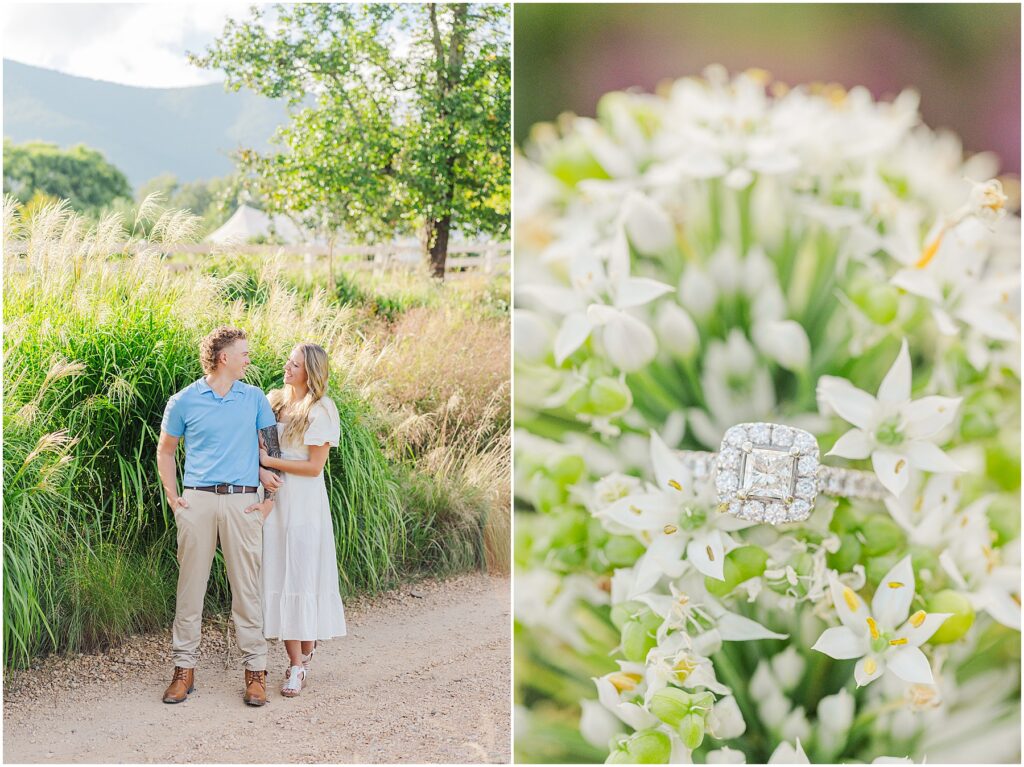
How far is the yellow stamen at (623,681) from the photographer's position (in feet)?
7.41

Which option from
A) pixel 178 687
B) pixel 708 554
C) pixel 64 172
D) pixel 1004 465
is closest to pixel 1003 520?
pixel 1004 465

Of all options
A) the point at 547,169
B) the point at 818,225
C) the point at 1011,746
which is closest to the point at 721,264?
the point at 818,225

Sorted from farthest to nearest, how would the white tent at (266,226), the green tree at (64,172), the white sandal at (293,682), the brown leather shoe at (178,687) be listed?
the green tree at (64,172), the white tent at (266,226), the white sandal at (293,682), the brown leather shoe at (178,687)

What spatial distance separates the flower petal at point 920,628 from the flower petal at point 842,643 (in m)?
0.10

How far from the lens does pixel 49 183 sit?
615 inches

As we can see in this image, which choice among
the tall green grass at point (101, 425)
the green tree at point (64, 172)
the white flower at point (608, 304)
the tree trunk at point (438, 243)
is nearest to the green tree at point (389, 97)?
the tree trunk at point (438, 243)

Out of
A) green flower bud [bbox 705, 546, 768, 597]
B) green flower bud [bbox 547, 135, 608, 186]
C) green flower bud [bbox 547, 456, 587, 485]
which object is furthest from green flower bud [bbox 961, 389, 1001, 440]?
green flower bud [bbox 547, 135, 608, 186]

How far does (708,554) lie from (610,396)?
45cm

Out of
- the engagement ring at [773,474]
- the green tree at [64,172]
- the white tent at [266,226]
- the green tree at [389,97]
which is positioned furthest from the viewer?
the green tree at [64,172]

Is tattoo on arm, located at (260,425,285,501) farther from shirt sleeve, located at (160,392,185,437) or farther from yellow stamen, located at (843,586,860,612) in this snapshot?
yellow stamen, located at (843,586,860,612)

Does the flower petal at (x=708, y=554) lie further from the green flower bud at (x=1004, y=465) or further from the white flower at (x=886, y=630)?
the green flower bud at (x=1004, y=465)

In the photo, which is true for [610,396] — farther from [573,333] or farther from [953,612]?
[953,612]

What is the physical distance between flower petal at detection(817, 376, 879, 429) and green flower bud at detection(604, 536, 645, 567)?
58 centimetres

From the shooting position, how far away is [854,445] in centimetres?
213
